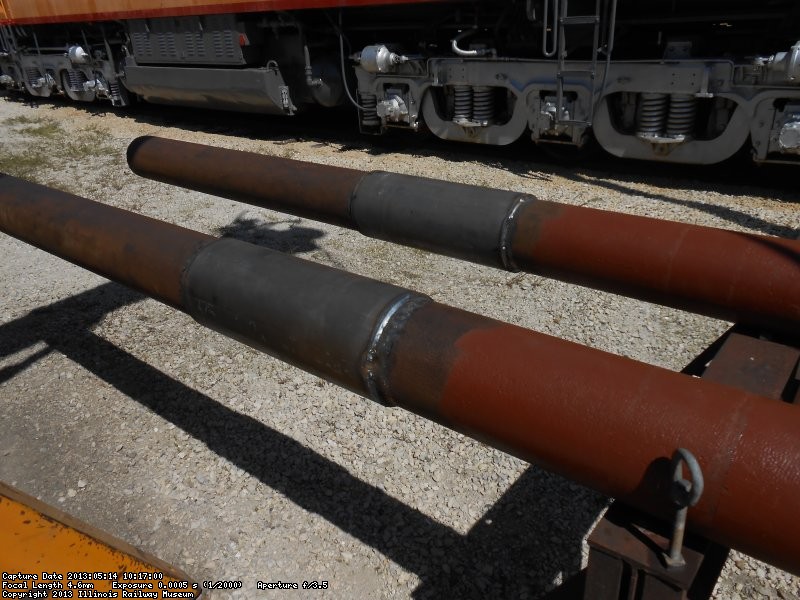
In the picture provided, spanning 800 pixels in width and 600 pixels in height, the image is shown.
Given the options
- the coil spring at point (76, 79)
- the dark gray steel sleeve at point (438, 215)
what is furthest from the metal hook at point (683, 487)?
the coil spring at point (76, 79)

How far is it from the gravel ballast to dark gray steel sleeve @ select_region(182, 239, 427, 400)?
4.70 ft

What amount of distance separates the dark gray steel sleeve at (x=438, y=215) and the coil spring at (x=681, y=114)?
5107 millimetres

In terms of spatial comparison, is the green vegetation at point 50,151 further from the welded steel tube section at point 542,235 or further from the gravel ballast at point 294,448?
the welded steel tube section at point 542,235

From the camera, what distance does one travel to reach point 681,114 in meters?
6.58

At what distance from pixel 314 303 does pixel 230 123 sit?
11.1 m

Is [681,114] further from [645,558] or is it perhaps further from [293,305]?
[645,558]

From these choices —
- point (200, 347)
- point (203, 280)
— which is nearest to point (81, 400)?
point (200, 347)

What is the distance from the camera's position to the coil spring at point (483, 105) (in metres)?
7.91

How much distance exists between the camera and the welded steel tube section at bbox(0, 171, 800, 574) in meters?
1.12

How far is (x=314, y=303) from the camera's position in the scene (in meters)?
1.58

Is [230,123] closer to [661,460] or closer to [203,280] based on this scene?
[203,280]

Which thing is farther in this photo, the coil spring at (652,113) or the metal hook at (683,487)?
the coil spring at (652,113)

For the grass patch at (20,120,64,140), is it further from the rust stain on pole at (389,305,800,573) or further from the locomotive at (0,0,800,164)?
the rust stain on pole at (389,305,800,573)

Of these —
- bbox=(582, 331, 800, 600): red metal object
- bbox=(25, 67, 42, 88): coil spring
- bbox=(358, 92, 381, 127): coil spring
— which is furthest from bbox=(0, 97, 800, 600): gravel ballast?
bbox=(25, 67, 42, 88): coil spring
